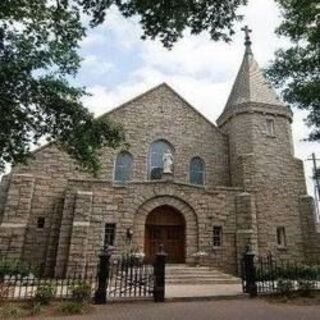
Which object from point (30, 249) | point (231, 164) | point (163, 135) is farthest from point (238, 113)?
point (30, 249)

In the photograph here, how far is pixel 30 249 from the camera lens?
655 inches

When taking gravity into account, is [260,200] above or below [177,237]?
above

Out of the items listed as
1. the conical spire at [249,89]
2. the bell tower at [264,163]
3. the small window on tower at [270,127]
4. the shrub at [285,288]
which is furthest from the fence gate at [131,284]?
the conical spire at [249,89]

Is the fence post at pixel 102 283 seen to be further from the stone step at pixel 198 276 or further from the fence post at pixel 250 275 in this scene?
the stone step at pixel 198 276

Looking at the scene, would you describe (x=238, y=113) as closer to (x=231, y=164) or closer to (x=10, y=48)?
(x=231, y=164)

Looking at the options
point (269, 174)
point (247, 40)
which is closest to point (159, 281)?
point (269, 174)

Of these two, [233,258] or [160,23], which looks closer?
[160,23]

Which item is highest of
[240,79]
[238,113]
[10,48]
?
[240,79]

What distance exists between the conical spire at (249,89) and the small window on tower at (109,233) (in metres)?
10.9

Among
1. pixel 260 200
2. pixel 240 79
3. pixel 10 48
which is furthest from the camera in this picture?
pixel 240 79

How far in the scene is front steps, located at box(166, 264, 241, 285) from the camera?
14773 millimetres

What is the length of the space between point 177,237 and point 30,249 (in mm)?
7164

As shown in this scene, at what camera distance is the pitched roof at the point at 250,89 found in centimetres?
2250

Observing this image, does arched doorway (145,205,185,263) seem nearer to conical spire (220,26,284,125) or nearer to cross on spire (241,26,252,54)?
conical spire (220,26,284,125)
